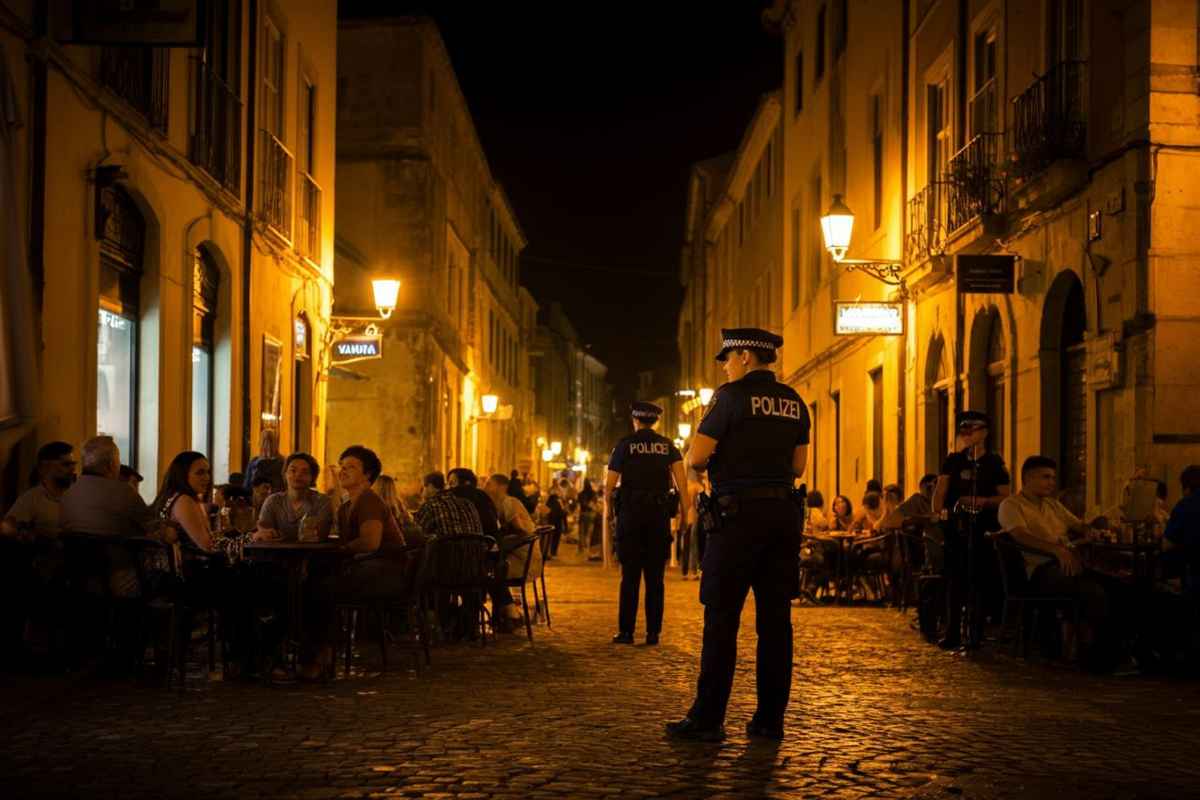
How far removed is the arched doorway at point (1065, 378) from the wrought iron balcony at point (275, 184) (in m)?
9.35

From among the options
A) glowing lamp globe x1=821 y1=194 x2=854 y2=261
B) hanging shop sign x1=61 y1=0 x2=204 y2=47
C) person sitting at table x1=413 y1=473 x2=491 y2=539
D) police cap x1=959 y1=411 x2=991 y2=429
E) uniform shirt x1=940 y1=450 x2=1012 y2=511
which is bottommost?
person sitting at table x1=413 y1=473 x2=491 y2=539

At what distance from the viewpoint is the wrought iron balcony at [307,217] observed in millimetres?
22297

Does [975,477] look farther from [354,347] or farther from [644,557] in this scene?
[354,347]

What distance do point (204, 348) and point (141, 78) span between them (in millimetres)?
4030

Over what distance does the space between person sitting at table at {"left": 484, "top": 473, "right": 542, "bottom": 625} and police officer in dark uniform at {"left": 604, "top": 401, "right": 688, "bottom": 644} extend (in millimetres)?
993

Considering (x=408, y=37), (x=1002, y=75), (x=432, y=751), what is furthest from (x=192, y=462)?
(x=408, y=37)

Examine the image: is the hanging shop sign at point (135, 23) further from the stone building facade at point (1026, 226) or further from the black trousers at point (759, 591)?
the stone building facade at point (1026, 226)

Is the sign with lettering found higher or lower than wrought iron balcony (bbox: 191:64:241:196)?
lower

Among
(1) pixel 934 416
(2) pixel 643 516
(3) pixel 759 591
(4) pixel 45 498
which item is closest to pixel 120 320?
(4) pixel 45 498

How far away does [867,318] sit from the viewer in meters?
20.5

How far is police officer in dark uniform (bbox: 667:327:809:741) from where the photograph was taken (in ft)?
25.6

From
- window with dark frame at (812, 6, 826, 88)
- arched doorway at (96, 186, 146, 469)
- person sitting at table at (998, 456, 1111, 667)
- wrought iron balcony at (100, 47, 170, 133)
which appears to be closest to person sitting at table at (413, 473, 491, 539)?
arched doorway at (96, 186, 146, 469)

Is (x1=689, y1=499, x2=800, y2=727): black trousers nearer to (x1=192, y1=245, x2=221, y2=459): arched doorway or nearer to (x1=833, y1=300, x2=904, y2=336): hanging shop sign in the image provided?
(x1=192, y1=245, x2=221, y2=459): arched doorway

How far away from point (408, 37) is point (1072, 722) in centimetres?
2784
